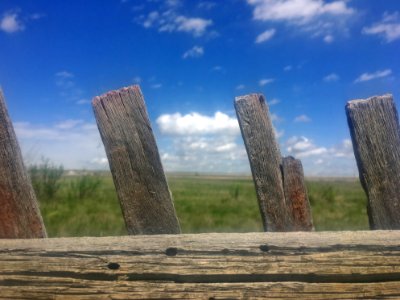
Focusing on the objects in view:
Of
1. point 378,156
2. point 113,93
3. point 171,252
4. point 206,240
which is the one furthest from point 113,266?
point 378,156

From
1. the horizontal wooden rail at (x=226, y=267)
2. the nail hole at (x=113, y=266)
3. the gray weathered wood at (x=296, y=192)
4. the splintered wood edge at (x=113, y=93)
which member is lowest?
the horizontal wooden rail at (x=226, y=267)

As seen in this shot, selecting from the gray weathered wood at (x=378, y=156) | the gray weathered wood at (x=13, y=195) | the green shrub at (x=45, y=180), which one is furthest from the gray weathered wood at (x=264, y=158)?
the green shrub at (x=45, y=180)

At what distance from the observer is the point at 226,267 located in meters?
2.02

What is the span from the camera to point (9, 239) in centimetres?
222

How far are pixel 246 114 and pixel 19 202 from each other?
3.64ft

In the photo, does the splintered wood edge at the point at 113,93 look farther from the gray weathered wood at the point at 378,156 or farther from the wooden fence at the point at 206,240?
the gray weathered wood at the point at 378,156

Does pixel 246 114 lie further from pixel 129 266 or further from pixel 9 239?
pixel 9 239

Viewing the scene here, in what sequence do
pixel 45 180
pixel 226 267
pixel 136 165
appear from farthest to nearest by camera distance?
1. pixel 45 180
2. pixel 136 165
3. pixel 226 267

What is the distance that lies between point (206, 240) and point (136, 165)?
46 cm

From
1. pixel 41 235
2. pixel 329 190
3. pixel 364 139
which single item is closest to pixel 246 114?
pixel 364 139

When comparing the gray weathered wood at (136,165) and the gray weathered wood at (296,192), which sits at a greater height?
the gray weathered wood at (136,165)

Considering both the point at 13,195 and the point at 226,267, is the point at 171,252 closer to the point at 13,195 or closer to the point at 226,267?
the point at 226,267

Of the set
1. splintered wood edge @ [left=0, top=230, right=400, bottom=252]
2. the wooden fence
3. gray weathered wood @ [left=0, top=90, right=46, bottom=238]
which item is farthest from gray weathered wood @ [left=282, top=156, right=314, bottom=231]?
gray weathered wood @ [left=0, top=90, right=46, bottom=238]

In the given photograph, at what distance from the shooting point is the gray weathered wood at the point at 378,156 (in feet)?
7.31
